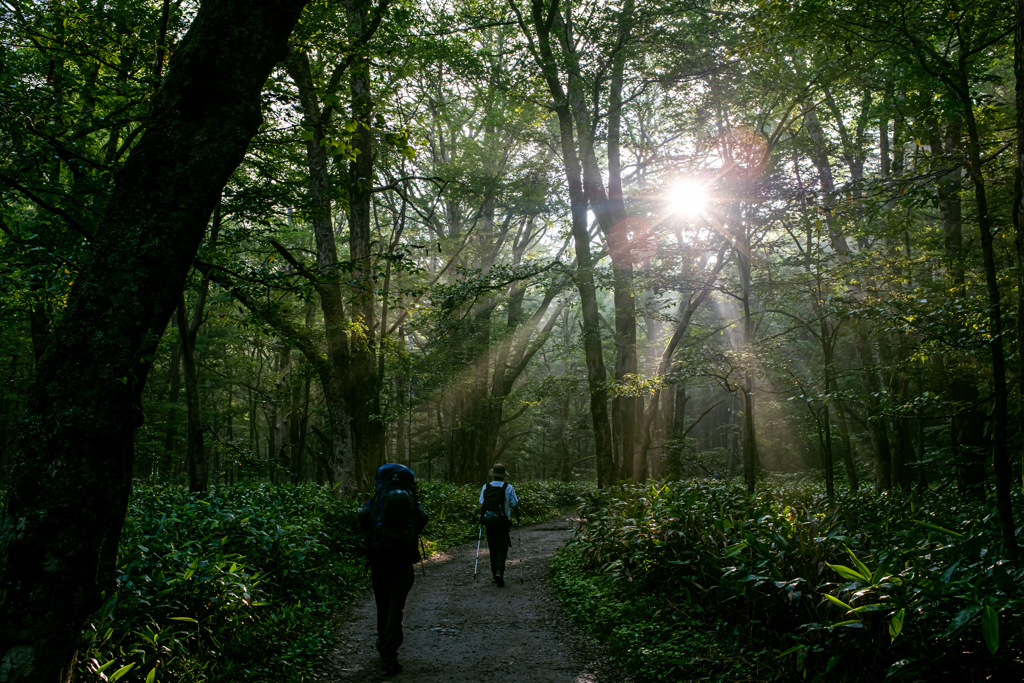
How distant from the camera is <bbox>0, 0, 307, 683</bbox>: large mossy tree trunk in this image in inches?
80.4

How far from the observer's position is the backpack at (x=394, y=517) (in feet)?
17.8

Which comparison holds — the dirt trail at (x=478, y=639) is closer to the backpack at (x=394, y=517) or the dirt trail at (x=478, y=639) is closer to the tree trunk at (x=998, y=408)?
the backpack at (x=394, y=517)

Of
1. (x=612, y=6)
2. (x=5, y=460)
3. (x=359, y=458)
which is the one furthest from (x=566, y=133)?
(x=5, y=460)

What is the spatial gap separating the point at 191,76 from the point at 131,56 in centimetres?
517

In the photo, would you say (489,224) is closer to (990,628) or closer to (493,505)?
(493,505)

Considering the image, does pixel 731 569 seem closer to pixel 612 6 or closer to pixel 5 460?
pixel 612 6

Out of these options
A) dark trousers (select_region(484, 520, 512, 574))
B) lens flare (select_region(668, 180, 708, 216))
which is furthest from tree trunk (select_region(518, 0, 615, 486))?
dark trousers (select_region(484, 520, 512, 574))

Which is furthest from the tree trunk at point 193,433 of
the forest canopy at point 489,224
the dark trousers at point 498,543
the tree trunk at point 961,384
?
the tree trunk at point 961,384

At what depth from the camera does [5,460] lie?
21922 millimetres

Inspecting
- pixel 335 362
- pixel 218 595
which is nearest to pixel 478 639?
pixel 218 595

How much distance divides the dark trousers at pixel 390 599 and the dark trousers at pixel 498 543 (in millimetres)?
3500

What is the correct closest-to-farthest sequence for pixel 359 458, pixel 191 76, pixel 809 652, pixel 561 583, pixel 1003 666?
pixel 191 76 → pixel 1003 666 → pixel 809 652 → pixel 561 583 → pixel 359 458

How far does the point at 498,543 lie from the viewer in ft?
29.5

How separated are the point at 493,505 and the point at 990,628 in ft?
22.0
